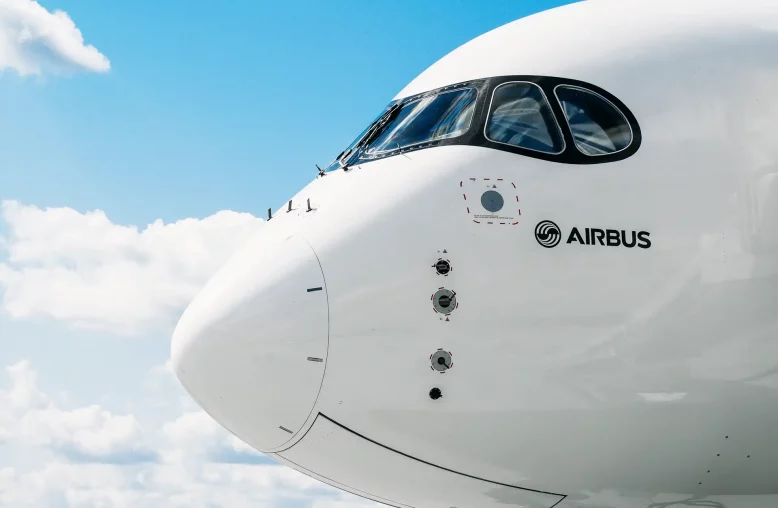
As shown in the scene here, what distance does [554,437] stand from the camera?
8.70m

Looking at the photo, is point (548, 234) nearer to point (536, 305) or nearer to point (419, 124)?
A: point (536, 305)

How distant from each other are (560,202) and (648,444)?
2.38 meters

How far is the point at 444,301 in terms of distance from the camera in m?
8.46

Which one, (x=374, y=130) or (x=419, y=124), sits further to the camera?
(x=374, y=130)

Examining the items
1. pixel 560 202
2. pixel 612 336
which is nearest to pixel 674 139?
pixel 560 202

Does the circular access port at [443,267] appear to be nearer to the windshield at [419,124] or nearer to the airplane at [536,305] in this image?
the airplane at [536,305]

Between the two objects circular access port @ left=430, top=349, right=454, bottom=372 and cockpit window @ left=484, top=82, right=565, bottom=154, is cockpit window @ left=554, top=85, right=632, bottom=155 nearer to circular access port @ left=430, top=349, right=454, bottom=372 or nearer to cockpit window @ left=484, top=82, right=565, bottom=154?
cockpit window @ left=484, top=82, right=565, bottom=154

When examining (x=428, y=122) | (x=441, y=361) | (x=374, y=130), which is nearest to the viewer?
(x=441, y=361)

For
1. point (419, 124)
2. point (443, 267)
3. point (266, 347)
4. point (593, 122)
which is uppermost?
point (419, 124)

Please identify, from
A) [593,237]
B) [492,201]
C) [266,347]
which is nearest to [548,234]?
[593,237]

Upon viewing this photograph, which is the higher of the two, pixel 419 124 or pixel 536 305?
pixel 419 124

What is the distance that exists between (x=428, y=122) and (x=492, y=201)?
4.42ft

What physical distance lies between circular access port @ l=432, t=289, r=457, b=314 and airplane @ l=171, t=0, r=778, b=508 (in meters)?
0.03

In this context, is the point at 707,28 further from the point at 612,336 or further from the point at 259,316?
the point at 259,316
